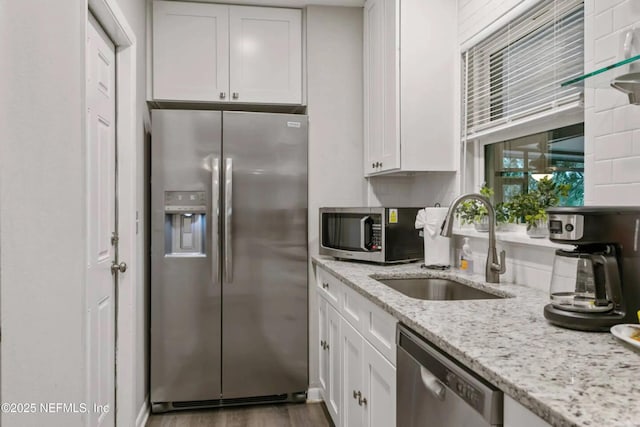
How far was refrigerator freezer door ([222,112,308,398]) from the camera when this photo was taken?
281 centimetres

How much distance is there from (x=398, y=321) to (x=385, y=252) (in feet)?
3.25

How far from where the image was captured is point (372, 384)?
69.5 inches

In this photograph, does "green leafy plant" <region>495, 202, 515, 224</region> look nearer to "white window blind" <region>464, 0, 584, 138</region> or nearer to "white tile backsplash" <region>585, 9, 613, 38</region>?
"white window blind" <region>464, 0, 584, 138</region>

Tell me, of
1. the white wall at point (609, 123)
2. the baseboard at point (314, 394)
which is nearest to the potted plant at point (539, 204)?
the white wall at point (609, 123)

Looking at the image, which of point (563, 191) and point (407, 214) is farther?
point (407, 214)

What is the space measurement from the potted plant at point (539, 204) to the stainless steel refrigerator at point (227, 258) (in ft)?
4.74

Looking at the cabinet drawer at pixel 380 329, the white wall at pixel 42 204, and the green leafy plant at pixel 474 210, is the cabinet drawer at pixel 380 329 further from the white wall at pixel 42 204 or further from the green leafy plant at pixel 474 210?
the white wall at pixel 42 204

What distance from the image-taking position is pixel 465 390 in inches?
39.4

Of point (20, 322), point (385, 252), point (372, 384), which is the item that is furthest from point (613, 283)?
point (20, 322)

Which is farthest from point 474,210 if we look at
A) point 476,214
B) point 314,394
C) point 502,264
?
point 314,394

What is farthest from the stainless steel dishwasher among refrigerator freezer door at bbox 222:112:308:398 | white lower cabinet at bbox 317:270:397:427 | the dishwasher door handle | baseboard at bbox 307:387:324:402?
baseboard at bbox 307:387:324:402

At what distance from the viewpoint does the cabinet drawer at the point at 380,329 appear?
152 cm

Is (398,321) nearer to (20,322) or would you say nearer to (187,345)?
(20,322)

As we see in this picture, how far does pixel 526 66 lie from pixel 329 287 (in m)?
1.52
